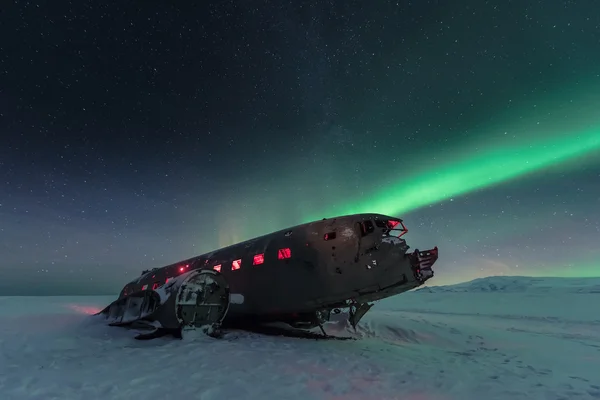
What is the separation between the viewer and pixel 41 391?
7.16m

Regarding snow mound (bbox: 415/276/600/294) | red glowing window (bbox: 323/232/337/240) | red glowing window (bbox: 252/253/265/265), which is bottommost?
snow mound (bbox: 415/276/600/294)

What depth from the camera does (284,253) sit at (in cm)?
1723

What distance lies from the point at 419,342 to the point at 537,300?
52.4m

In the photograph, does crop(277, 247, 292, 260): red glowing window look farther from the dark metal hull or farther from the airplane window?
the airplane window

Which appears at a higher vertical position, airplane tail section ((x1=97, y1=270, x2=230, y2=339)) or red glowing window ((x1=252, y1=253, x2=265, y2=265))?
red glowing window ((x1=252, y1=253, x2=265, y2=265))

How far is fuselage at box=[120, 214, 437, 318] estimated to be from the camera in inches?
586

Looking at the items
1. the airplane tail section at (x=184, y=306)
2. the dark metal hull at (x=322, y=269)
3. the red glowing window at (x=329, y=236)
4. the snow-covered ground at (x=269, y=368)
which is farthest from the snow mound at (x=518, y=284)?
the airplane tail section at (x=184, y=306)

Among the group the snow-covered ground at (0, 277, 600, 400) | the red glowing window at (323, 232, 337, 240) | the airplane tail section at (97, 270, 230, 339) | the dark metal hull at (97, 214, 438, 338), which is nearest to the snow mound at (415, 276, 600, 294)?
the snow-covered ground at (0, 277, 600, 400)

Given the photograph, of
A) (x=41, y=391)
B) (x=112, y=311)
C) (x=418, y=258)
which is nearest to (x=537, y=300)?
(x=418, y=258)

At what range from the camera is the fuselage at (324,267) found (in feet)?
48.8

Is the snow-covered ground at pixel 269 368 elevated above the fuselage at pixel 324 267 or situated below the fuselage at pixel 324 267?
below

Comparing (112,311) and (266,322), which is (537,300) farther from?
(112,311)

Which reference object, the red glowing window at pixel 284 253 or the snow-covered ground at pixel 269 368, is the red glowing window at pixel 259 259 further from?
the snow-covered ground at pixel 269 368

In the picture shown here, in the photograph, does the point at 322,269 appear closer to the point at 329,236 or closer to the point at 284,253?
the point at 329,236
